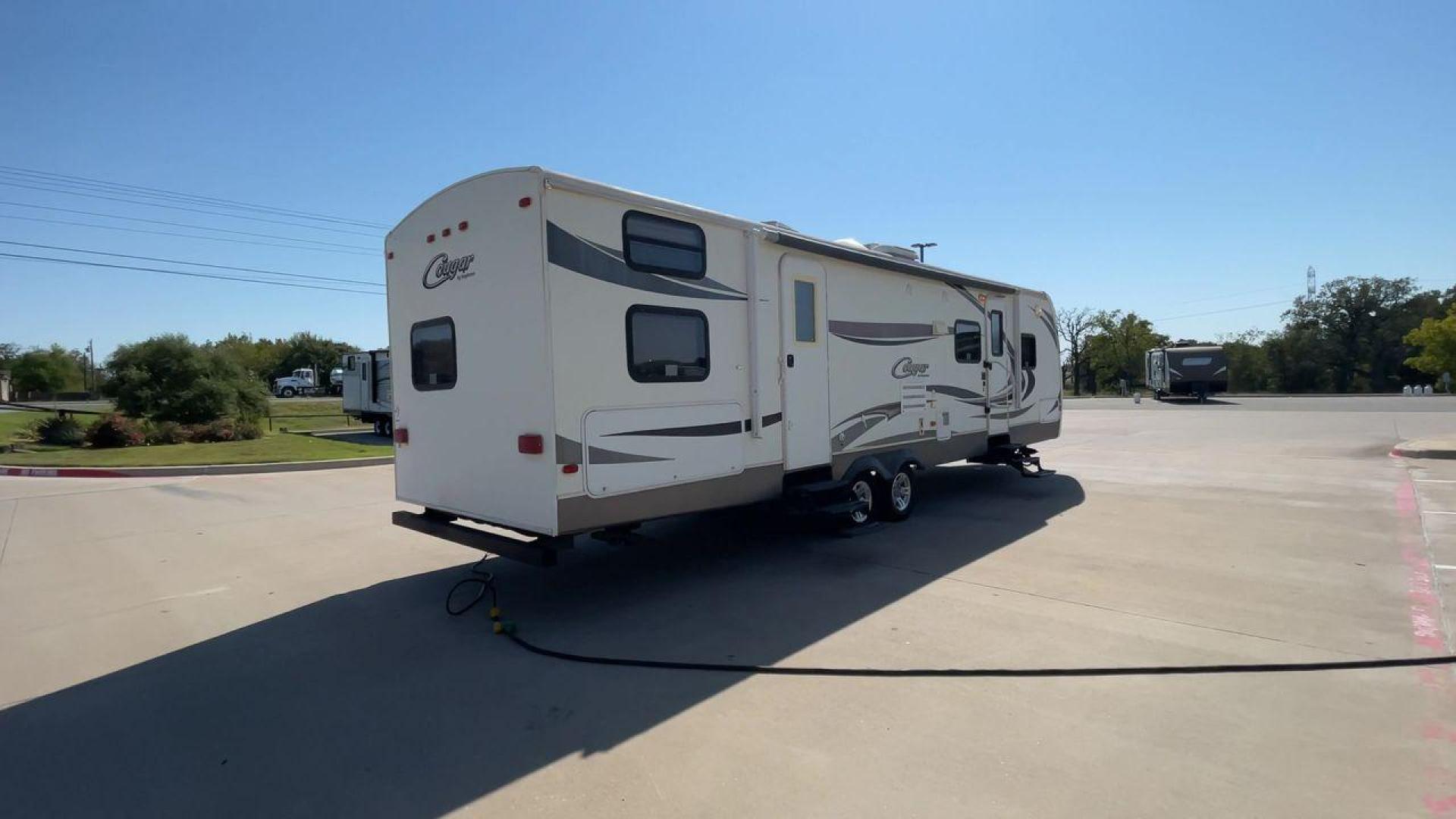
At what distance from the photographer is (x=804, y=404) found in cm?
712

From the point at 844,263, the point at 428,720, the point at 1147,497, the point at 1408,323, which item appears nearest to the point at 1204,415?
the point at 1147,497

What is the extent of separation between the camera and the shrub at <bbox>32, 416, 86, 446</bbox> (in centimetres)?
1825

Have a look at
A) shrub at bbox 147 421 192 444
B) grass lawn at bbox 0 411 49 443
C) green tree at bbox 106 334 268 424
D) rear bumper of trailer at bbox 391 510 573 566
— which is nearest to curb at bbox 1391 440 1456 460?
rear bumper of trailer at bbox 391 510 573 566

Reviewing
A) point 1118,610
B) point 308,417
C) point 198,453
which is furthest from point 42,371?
point 1118,610

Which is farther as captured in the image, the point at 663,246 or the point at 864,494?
the point at 864,494

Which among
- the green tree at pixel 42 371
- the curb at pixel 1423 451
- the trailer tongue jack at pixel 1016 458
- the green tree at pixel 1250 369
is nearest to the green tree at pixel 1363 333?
the green tree at pixel 1250 369

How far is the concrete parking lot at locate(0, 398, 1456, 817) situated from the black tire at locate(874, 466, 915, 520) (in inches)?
12.5

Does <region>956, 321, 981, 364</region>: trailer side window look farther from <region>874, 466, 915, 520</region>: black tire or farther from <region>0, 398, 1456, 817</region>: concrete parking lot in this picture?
<region>0, 398, 1456, 817</region>: concrete parking lot

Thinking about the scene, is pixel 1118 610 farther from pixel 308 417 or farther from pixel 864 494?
pixel 308 417

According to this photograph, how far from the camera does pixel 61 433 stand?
18422 millimetres

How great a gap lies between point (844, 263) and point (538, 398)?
12.9 feet

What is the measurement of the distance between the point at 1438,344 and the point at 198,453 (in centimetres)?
7007

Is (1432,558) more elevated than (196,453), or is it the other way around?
(196,453)

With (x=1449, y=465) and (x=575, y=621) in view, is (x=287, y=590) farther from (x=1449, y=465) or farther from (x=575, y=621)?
(x=1449, y=465)
